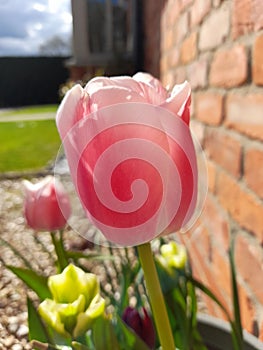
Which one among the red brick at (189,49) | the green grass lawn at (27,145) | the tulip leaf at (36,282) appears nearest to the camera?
the tulip leaf at (36,282)

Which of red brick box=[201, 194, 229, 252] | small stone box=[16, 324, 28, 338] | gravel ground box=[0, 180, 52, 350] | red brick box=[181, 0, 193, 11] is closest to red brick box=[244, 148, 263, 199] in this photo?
red brick box=[201, 194, 229, 252]

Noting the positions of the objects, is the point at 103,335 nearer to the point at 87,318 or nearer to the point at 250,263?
the point at 87,318

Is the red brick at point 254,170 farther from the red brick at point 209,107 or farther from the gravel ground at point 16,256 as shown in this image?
the gravel ground at point 16,256

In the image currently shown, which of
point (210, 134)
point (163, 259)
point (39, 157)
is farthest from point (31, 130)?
point (163, 259)

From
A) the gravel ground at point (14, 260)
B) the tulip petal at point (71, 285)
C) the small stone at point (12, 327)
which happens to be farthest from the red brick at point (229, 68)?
the small stone at point (12, 327)

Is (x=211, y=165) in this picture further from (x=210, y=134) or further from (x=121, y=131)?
(x=121, y=131)

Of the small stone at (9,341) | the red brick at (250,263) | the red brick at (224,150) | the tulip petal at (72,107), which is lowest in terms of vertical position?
the small stone at (9,341)

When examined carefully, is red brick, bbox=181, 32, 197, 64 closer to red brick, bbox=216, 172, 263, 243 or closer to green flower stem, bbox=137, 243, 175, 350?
red brick, bbox=216, 172, 263, 243
